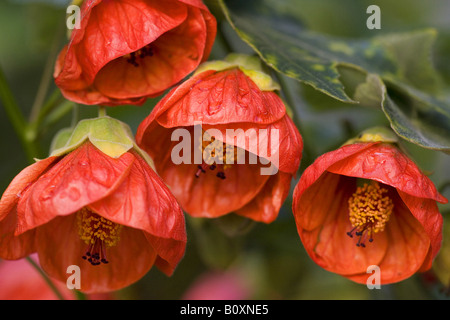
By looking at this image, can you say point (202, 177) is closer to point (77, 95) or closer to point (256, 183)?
point (256, 183)

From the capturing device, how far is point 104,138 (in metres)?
0.72

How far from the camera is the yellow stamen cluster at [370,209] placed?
75cm

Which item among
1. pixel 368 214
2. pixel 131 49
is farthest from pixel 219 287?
pixel 131 49

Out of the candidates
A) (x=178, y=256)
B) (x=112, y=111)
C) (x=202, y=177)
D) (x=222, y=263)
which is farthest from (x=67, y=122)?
(x=178, y=256)

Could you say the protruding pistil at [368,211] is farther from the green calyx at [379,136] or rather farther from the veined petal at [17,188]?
the veined petal at [17,188]

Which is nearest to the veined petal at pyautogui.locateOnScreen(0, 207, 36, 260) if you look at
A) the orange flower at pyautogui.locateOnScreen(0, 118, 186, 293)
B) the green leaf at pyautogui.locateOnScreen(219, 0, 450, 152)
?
the orange flower at pyautogui.locateOnScreen(0, 118, 186, 293)

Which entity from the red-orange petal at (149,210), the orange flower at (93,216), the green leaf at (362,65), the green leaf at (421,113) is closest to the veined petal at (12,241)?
the orange flower at (93,216)

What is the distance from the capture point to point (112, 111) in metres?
1.15

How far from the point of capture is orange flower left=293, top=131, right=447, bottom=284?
687 millimetres

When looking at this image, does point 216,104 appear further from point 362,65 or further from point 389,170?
point 362,65

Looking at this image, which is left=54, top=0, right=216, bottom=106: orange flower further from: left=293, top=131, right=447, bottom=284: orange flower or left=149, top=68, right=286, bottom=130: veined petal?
left=293, top=131, right=447, bottom=284: orange flower

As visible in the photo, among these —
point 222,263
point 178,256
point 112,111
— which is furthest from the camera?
point 112,111

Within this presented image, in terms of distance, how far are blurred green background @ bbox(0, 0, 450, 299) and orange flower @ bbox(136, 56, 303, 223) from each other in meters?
0.07

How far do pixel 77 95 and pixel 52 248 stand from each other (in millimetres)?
Result: 180
